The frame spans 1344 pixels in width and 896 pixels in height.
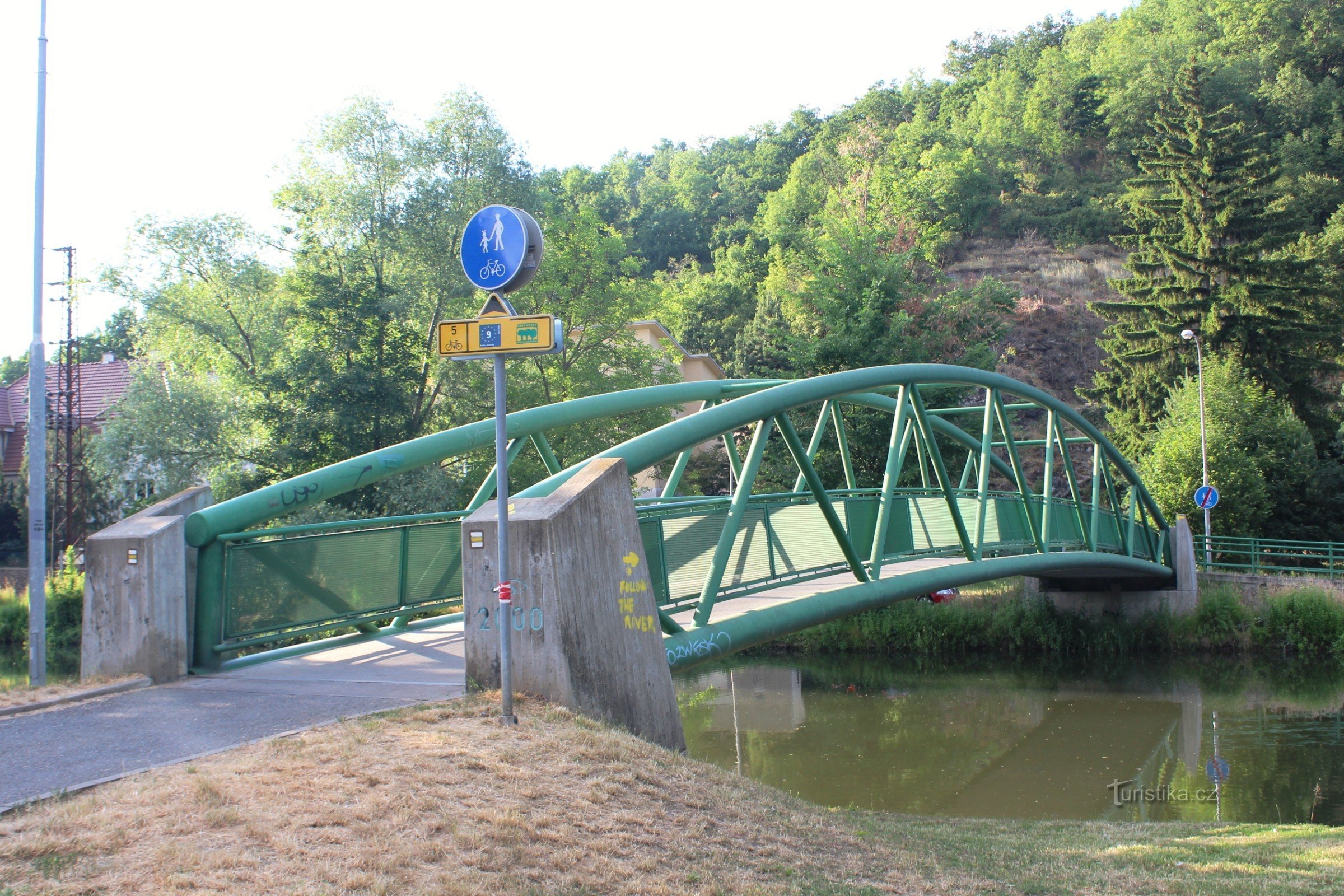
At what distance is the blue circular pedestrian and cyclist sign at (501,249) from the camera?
579 centimetres

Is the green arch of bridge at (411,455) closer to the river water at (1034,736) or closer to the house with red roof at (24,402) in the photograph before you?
the river water at (1034,736)

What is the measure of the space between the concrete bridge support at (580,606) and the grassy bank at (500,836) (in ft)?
1.22

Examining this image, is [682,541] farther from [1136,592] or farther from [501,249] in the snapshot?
[1136,592]

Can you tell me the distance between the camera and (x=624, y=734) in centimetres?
597

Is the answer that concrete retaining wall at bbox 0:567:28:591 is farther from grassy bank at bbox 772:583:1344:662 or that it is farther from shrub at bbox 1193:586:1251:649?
shrub at bbox 1193:586:1251:649

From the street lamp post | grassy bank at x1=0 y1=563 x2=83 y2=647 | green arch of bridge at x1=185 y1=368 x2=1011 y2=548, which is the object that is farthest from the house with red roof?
the street lamp post

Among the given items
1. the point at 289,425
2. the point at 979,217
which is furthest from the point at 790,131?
the point at 289,425

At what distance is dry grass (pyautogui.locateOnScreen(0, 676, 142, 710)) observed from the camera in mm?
6672

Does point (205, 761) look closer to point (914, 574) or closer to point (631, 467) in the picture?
point (631, 467)

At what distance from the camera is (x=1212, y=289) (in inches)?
1540

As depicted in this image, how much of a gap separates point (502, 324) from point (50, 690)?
4.17 metres

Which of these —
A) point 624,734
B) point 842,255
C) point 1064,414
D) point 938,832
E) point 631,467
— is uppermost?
point 842,255

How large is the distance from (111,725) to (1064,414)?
60.9 ft

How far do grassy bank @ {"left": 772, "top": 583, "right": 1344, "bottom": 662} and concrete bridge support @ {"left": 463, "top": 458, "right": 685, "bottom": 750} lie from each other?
719 inches
